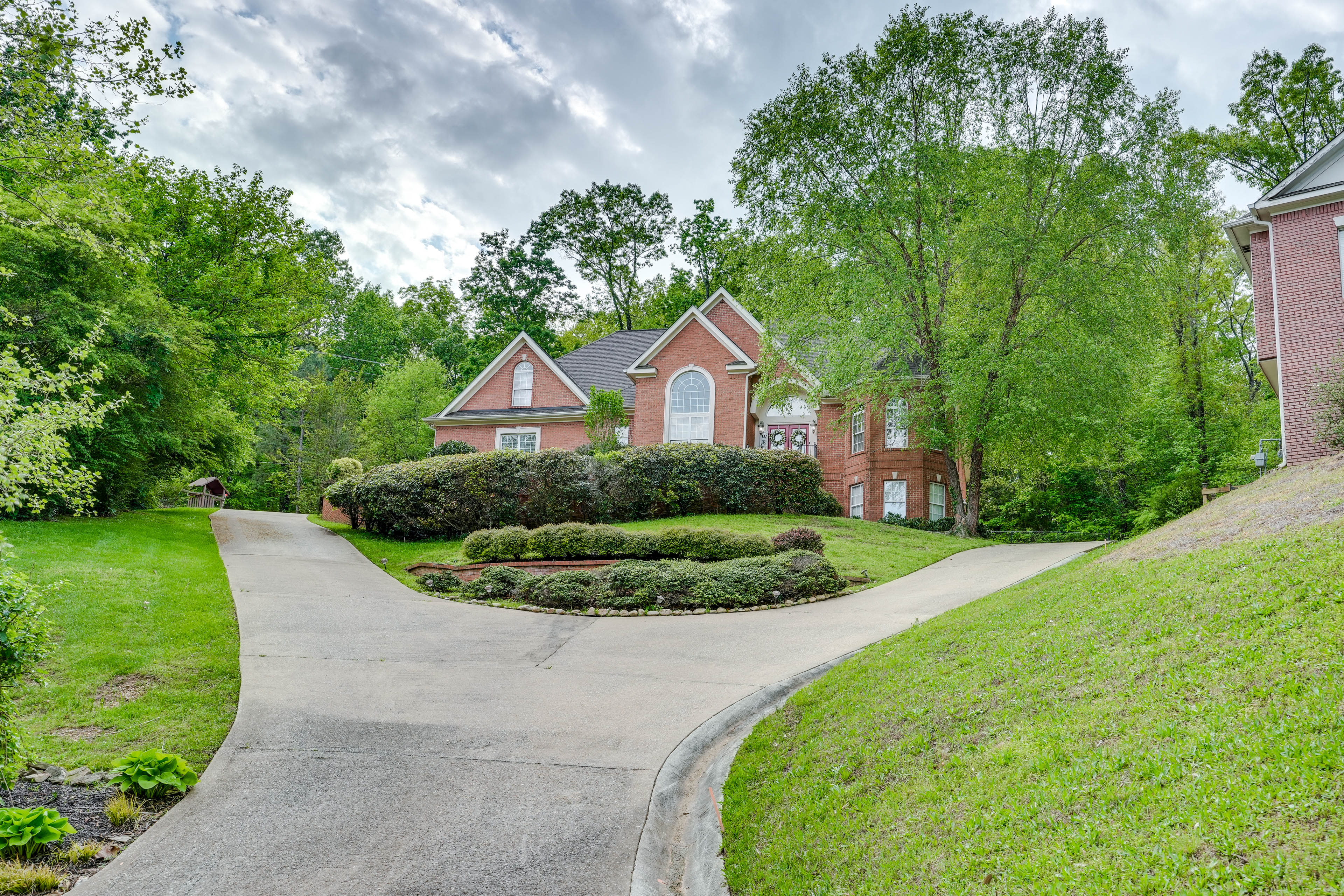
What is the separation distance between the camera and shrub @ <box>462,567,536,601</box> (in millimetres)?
14008

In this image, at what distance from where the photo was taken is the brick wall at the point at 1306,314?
13930mm

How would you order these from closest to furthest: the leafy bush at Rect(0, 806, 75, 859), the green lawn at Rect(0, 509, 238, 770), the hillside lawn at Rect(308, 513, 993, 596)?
1. the leafy bush at Rect(0, 806, 75, 859)
2. the green lawn at Rect(0, 509, 238, 770)
3. the hillside lawn at Rect(308, 513, 993, 596)

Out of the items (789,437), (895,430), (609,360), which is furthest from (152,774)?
(609,360)

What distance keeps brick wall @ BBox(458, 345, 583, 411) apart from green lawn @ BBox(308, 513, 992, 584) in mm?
9836

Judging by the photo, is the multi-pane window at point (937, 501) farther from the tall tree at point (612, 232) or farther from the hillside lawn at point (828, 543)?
the tall tree at point (612, 232)

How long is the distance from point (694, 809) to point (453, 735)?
2.37 m

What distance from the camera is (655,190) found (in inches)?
1813

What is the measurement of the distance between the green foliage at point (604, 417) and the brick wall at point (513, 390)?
4.70 metres

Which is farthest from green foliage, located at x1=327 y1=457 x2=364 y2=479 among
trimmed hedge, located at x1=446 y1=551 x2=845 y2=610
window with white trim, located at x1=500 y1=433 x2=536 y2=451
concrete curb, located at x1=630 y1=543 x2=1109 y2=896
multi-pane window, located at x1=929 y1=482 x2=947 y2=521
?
concrete curb, located at x1=630 y1=543 x2=1109 y2=896

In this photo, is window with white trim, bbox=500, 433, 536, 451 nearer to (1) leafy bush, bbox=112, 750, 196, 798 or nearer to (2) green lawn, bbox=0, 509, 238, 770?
(2) green lawn, bbox=0, 509, 238, 770

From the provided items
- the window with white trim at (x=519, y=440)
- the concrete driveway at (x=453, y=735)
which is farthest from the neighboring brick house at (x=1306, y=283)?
the window with white trim at (x=519, y=440)

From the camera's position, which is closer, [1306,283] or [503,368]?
[1306,283]

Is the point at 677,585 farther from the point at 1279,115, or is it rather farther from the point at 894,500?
the point at 1279,115

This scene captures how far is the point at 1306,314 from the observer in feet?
47.1
